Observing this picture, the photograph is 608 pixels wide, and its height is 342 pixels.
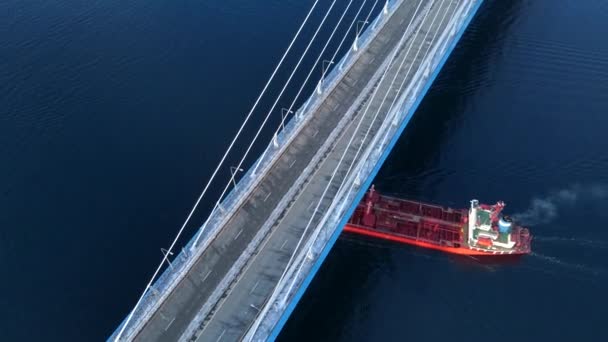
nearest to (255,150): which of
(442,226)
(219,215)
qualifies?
(219,215)

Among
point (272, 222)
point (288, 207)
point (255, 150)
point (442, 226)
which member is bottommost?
point (272, 222)

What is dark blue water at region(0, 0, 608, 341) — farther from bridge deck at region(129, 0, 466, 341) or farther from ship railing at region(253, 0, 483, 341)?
ship railing at region(253, 0, 483, 341)

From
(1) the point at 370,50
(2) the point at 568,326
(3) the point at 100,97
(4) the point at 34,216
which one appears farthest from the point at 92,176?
(2) the point at 568,326

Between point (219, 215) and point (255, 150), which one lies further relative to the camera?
point (255, 150)

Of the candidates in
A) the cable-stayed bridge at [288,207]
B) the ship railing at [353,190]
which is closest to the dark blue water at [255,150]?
the cable-stayed bridge at [288,207]

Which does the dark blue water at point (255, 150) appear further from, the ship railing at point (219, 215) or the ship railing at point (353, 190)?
the ship railing at point (353, 190)

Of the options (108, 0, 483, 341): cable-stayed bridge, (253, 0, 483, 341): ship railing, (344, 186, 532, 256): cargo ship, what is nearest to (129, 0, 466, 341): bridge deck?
(108, 0, 483, 341): cable-stayed bridge

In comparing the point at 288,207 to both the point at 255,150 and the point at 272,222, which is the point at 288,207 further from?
the point at 255,150

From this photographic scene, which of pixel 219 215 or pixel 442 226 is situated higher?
pixel 442 226
